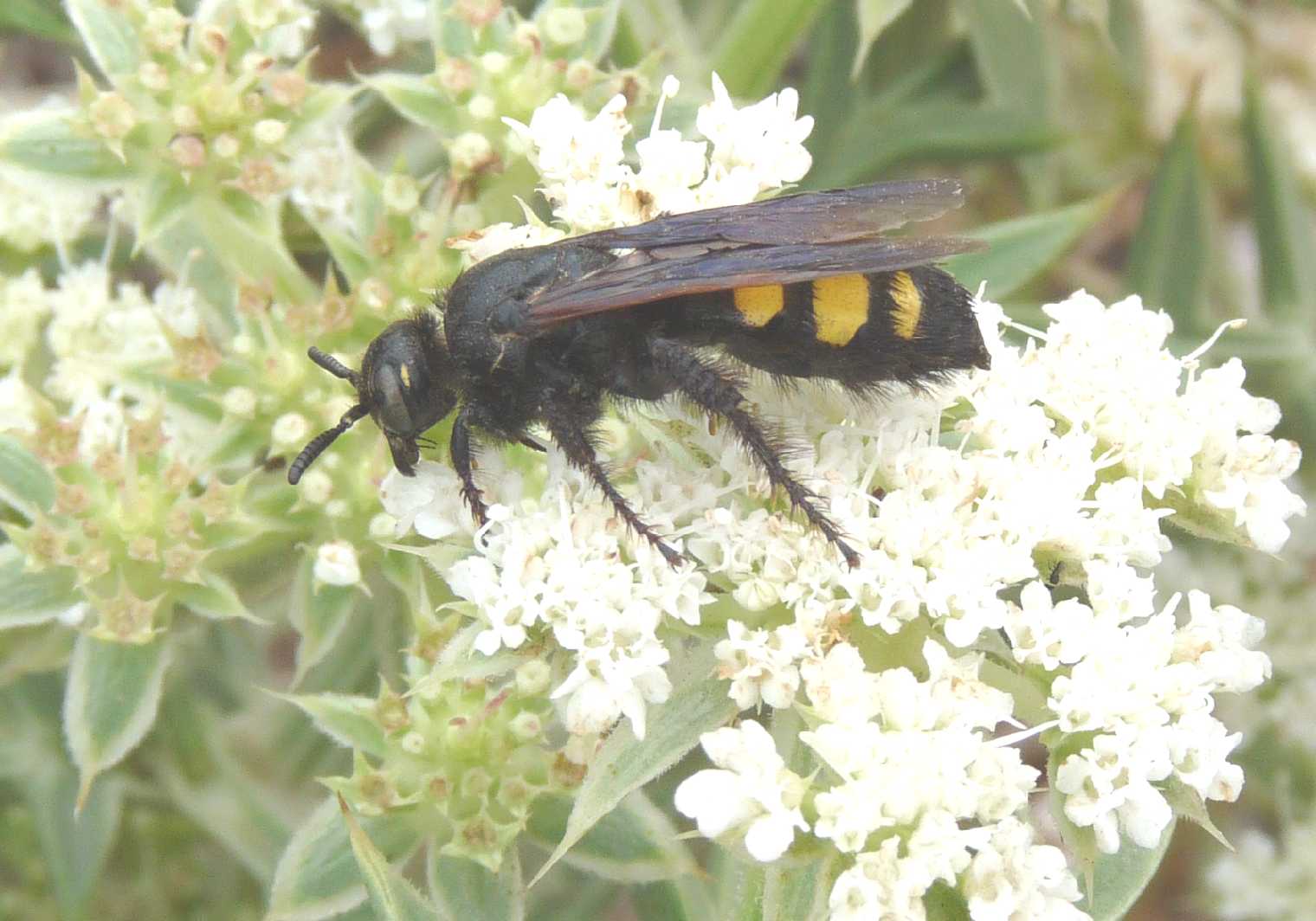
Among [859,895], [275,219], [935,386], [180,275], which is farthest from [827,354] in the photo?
[180,275]

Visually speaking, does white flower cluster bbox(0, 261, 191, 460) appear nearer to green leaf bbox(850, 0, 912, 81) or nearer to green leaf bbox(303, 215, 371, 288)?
green leaf bbox(303, 215, 371, 288)

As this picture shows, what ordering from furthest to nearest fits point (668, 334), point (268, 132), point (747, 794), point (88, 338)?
point (88, 338)
point (268, 132)
point (668, 334)
point (747, 794)

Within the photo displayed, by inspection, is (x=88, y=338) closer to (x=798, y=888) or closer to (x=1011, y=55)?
(x=798, y=888)

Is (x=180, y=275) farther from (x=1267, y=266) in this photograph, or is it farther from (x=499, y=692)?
(x=1267, y=266)

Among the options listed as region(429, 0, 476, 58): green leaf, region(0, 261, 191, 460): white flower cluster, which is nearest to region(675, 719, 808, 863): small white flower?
region(0, 261, 191, 460): white flower cluster

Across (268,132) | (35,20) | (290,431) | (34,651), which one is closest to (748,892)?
(290,431)

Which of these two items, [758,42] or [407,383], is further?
[758,42]
